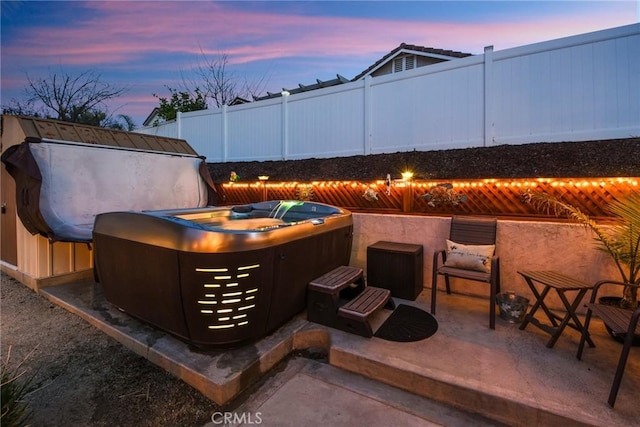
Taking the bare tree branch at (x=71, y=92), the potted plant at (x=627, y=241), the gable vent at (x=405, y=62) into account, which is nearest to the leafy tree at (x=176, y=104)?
the bare tree branch at (x=71, y=92)

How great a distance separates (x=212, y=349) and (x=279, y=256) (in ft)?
3.01

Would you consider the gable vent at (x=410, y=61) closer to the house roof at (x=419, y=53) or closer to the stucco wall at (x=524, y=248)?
the house roof at (x=419, y=53)

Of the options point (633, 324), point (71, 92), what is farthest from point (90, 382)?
point (71, 92)

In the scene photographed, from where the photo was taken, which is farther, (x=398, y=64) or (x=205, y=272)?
(x=398, y=64)

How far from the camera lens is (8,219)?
4422mm

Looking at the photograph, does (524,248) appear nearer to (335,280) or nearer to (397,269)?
(397,269)

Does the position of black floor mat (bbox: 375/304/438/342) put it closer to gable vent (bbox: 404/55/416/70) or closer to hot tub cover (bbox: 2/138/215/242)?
hot tub cover (bbox: 2/138/215/242)

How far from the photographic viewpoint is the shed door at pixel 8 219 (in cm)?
422

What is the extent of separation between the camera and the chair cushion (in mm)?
2848

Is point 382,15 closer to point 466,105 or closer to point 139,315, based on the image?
point 466,105

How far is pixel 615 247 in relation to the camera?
2.54m

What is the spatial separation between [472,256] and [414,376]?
1453mm

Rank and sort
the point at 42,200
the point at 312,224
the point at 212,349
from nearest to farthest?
the point at 212,349 < the point at 312,224 < the point at 42,200

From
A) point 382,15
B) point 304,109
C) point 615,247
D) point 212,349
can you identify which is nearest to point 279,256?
point 212,349
